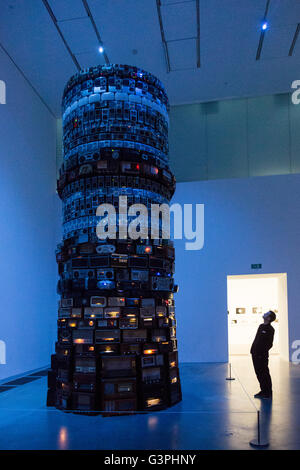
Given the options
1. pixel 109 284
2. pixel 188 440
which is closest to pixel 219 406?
pixel 188 440

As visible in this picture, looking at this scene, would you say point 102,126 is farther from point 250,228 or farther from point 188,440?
point 250,228

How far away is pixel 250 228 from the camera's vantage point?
1472 cm

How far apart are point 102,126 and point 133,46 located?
6.45 meters

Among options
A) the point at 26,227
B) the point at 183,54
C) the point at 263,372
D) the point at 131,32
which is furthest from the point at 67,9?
the point at 263,372

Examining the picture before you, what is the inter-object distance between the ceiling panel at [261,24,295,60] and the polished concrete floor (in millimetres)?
10434

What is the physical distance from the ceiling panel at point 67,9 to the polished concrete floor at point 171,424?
10.3m

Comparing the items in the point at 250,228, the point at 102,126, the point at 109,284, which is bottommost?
the point at 109,284

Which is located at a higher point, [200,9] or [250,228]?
[200,9]

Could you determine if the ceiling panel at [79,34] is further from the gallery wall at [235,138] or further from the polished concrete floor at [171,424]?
the polished concrete floor at [171,424]

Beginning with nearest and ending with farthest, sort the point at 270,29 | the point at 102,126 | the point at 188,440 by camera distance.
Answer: the point at 188,440 → the point at 102,126 → the point at 270,29

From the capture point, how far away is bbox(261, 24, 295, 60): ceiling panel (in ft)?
41.1

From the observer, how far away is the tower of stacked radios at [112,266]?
24.0 feet

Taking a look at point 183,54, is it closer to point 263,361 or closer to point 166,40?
point 166,40

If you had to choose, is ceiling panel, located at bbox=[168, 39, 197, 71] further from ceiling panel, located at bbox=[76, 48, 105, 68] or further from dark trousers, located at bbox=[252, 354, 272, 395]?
dark trousers, located at bbox=[252, 354, 272, 395]
